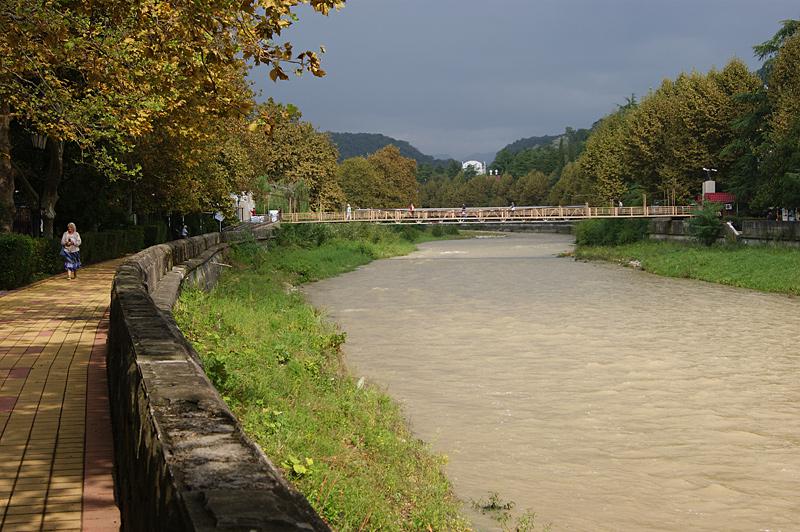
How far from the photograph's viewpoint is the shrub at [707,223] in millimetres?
54406

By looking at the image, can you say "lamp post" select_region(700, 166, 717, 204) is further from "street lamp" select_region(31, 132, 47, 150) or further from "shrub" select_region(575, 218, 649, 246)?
"street lamp" select_region(31, 132, 47, 150)

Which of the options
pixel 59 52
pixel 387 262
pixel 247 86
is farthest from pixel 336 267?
pixel 59 52

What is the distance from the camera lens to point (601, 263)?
5822cm

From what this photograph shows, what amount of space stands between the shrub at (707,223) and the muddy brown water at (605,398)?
21.2 m

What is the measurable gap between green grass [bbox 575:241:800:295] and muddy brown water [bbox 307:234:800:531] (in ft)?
15.6

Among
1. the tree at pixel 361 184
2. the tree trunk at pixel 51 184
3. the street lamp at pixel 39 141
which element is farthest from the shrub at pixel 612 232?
the street lamp at pixel 39 141

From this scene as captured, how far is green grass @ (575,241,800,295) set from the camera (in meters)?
38.0

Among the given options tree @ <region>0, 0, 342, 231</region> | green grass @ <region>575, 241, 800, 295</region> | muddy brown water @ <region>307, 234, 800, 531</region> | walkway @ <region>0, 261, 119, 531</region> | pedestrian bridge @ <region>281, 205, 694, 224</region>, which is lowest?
muddy brown water @ <region>307, 234, 800, 531</region>

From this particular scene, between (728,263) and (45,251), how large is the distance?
32812 mm

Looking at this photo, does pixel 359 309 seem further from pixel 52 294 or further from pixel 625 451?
pixel 625 451

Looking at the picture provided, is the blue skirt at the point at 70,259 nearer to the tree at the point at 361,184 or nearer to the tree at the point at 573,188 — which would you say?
the tree at the point at 573,188

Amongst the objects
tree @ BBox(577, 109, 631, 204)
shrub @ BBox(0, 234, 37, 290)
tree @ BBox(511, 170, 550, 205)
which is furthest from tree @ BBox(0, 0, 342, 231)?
tree @ BBox(511, 170, 550, 205)

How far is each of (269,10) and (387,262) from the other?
54.3 m

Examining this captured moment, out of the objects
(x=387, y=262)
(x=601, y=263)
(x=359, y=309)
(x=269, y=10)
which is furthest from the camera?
(x=387, y=262)
